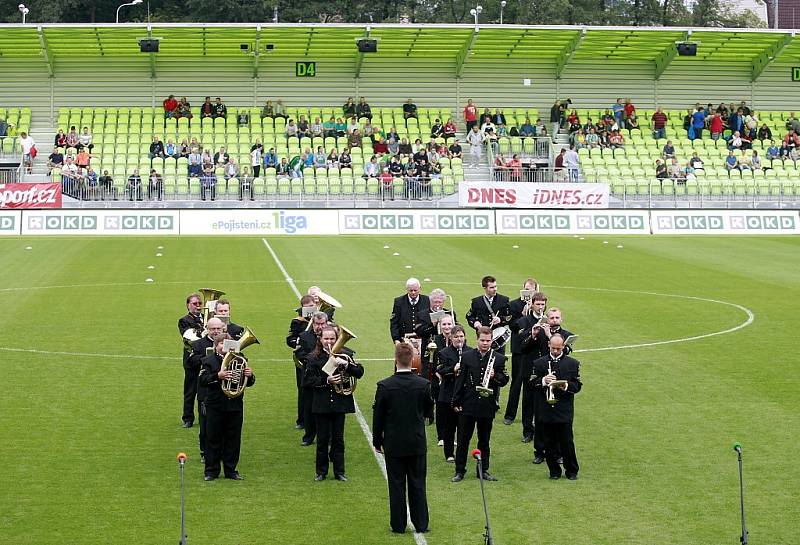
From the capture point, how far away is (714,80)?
212ft

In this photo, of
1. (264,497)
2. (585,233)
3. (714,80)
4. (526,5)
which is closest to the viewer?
(264,497)

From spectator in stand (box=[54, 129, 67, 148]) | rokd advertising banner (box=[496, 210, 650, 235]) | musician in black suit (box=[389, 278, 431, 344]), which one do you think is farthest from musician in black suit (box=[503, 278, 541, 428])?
spectator in stand (box=[54, 129, 67, 148])

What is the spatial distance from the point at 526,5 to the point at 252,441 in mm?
71610

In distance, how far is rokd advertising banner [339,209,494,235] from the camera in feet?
156

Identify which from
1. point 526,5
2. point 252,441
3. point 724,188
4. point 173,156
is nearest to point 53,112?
point 173,156

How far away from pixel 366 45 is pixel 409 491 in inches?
1838

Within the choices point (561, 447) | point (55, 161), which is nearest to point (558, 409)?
point (561, 447)

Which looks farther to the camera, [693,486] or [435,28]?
[435,28]

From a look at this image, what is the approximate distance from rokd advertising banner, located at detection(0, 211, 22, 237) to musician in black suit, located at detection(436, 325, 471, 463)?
3331 cm

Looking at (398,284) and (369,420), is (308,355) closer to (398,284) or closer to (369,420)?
(369,420)

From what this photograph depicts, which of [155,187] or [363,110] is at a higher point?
[363,110]

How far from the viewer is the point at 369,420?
17.5 metres

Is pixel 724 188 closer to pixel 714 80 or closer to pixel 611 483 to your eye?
pixel 714 80

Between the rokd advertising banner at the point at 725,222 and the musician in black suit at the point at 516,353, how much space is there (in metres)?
32.0
